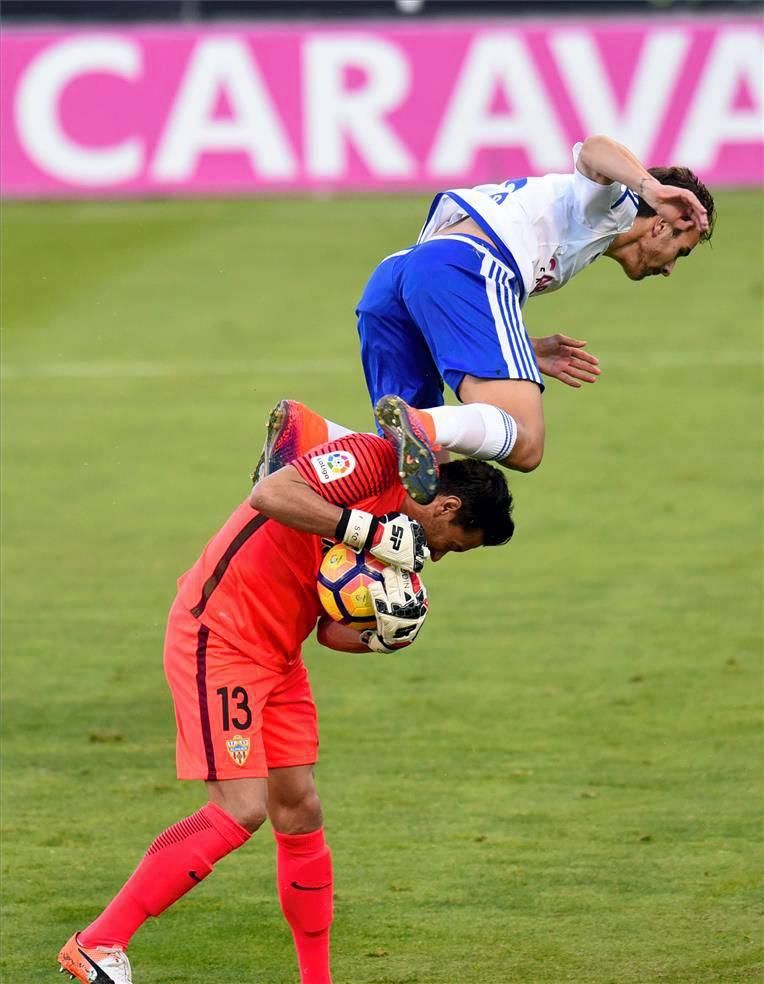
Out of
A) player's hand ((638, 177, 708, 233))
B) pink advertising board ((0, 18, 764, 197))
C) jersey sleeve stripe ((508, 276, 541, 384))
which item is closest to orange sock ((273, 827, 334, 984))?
jersey sleeve stripe ((508, 276, 541, 384))

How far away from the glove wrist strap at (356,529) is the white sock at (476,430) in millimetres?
458

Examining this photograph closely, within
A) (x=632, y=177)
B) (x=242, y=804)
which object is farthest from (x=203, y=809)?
(x=632, y=177)

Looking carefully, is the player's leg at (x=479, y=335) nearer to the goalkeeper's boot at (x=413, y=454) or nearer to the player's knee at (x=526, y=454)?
the player's knee at (x=526, y=454)

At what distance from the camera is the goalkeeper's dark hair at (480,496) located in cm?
618

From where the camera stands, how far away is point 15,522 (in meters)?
13.8

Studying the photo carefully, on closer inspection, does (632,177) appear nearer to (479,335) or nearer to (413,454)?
(479,335)

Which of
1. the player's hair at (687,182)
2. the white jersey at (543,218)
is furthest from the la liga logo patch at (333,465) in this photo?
the player's hair at (687,182)

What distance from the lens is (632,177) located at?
6781mm

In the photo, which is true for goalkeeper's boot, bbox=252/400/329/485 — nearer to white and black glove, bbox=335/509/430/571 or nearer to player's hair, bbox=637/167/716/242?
white and black glove, bbox=335/509/430/571

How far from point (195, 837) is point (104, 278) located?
60.2 feet

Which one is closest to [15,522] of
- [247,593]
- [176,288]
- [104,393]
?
[104,393]

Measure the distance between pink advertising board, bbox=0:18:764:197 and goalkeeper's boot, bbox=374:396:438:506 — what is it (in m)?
21.1

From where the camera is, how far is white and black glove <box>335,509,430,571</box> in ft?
19.8

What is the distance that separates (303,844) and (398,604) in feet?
3.20
